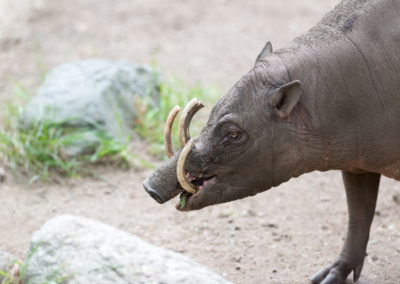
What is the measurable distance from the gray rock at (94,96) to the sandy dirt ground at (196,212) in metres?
0.42

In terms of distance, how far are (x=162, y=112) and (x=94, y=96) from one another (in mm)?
780

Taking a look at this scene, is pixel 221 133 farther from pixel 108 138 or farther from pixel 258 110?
pixel 108 138

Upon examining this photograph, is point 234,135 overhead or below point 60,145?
overhead

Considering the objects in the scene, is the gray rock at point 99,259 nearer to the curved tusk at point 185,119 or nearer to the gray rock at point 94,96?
the curved tusk at point 185,119

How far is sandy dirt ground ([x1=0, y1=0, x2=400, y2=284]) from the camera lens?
17.0 ft

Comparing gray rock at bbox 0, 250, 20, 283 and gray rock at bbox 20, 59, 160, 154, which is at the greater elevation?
gray rock at bbox 20, 59, 160, 154

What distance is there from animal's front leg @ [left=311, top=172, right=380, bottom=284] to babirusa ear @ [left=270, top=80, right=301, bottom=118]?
0.98 m

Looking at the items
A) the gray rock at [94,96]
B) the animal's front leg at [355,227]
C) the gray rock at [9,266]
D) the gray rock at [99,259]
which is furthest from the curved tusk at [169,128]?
the gray rock at [94,96]

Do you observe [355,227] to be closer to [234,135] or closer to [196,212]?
[234,135]

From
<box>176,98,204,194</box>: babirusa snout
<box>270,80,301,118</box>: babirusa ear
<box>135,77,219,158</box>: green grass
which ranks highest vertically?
<box>270,80,301,118</box>: babirusa ear

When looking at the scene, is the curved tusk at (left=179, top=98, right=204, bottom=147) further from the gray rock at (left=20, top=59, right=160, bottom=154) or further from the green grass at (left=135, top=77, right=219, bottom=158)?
the green grass at (left=135, top=77, right=219, bottom=158)

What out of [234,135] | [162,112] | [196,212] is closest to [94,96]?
[162,112]

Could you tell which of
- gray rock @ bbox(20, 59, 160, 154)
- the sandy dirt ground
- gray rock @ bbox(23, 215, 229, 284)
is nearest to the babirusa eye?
gray rock @ bbox(23, 215, 229, 284)

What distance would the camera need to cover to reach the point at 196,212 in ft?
19.5
